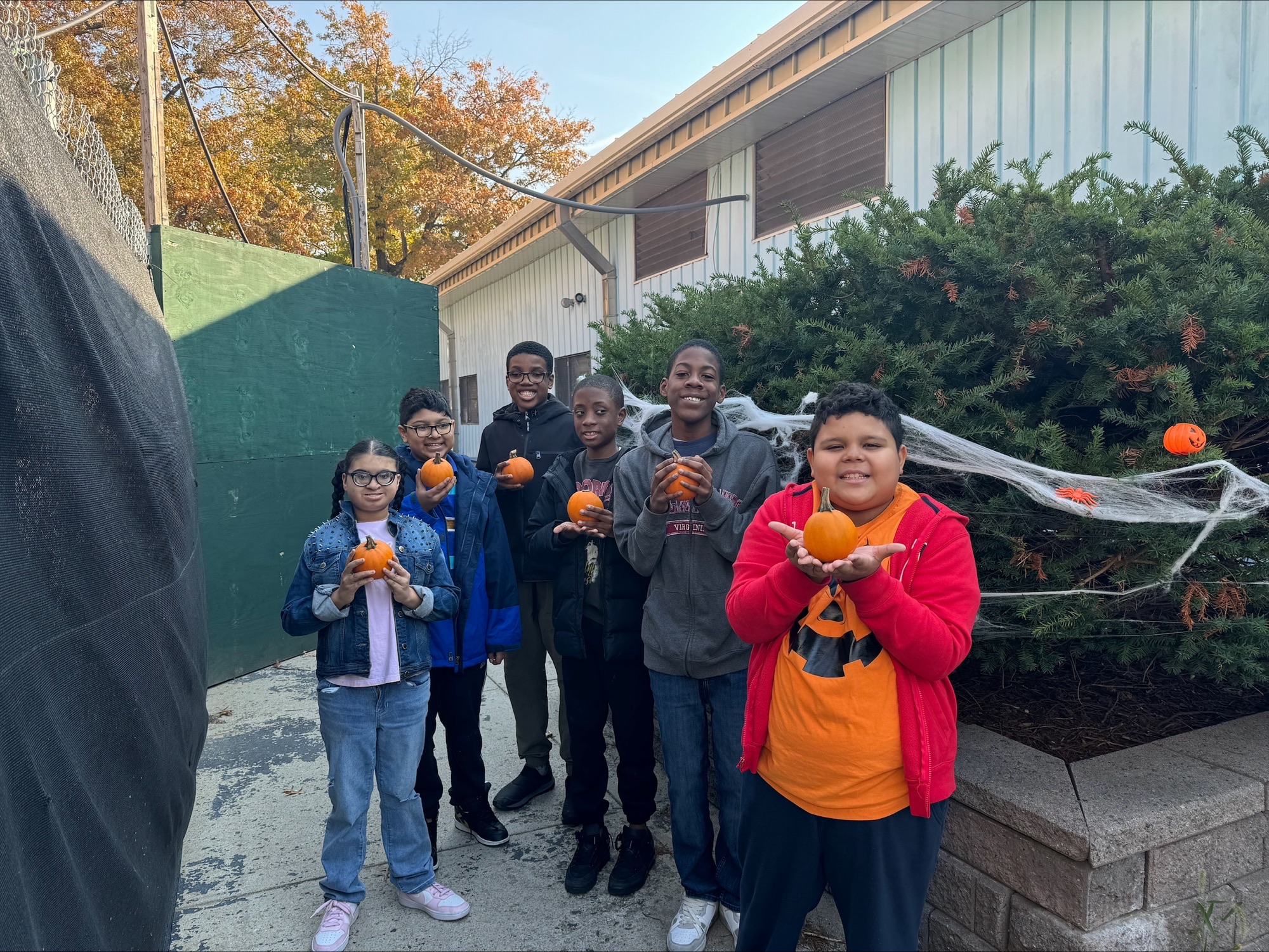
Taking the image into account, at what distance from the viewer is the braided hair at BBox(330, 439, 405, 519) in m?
3.08

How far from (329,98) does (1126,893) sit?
22.7 metres

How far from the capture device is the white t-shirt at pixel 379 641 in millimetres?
2932

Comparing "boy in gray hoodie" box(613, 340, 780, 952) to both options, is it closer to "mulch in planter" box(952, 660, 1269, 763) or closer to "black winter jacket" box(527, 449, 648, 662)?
"black winter jacket" box(527, 449, 648, 662)

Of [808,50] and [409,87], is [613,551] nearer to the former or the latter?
[808,50]

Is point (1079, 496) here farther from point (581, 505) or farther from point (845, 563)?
point (581, 505)

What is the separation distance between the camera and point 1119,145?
4.93m

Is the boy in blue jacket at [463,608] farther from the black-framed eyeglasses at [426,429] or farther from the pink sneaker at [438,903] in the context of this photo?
the pink sneaker at [438,903]

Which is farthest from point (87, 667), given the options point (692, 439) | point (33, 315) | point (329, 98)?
point (329, 98)

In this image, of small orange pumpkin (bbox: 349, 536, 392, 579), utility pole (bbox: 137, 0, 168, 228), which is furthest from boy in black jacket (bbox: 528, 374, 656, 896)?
utility pole (bbox: 137, 0, 168, 228)

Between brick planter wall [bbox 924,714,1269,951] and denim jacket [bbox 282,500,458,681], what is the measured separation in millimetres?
1883

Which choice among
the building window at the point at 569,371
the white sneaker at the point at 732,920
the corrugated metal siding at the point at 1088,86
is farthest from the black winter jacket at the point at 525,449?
the building window at the point at 569,371

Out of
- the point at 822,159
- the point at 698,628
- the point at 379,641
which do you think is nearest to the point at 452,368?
the point at 822,159

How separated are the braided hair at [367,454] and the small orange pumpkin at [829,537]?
182cm

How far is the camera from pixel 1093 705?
3117 millimetres
